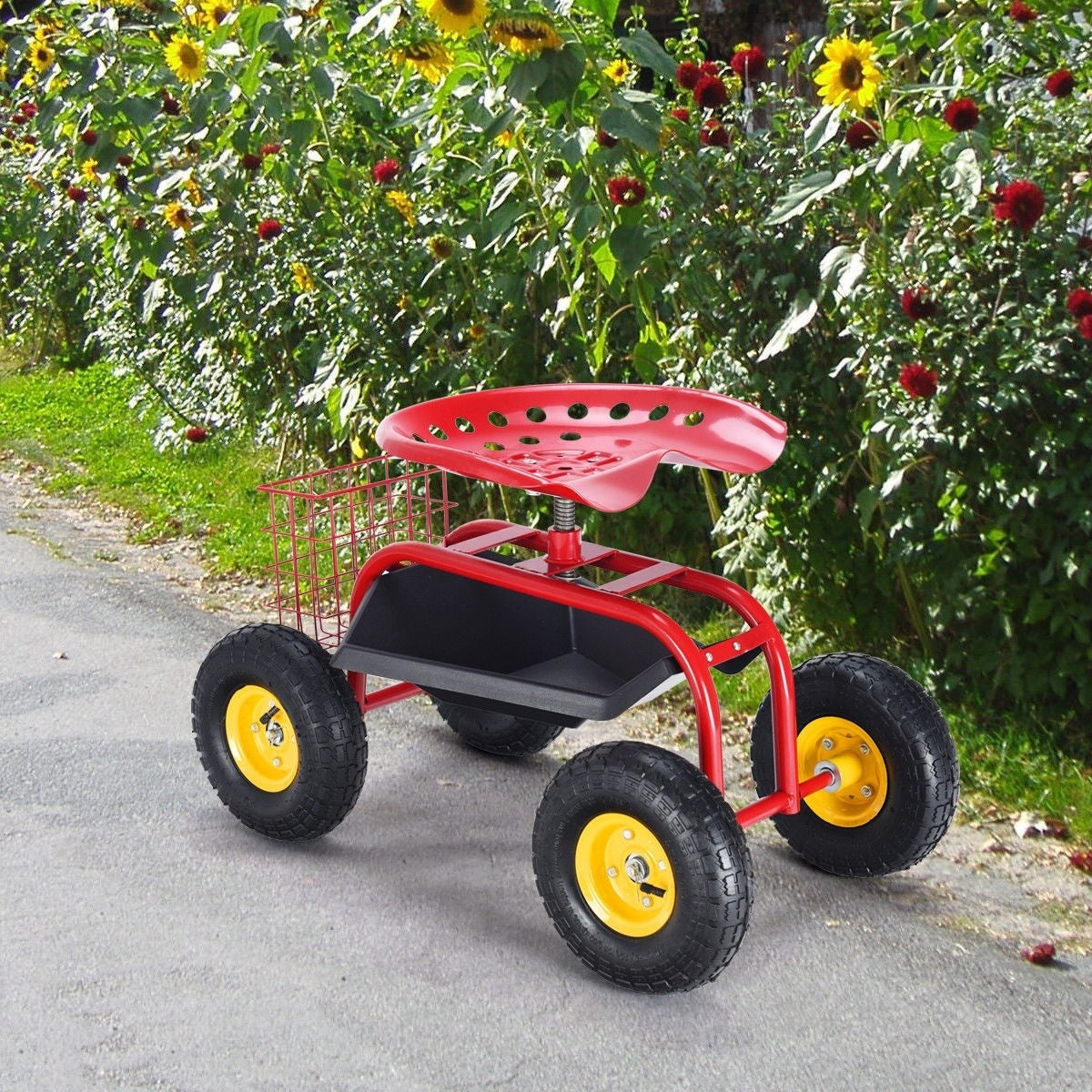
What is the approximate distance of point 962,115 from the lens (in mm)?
2895

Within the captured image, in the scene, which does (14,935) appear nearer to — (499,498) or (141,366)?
(499,498)

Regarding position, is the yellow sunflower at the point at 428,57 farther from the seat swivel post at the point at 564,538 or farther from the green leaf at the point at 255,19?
the seat swivel post at the point at 564,538

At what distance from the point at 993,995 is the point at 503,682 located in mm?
1052

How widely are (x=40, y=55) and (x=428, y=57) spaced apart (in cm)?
193

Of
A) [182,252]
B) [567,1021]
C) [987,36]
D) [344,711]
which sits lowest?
[567,1021]

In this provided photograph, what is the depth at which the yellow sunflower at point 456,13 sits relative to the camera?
3170mm

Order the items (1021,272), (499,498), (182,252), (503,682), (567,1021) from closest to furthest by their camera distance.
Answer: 1. (567,1021)
2. (503,682)
3. (1021,272)
4. (499,498)
5. (182,252)

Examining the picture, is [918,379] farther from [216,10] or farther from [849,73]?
[216,10]

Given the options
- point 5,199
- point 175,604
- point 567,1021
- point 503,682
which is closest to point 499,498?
point 175,604

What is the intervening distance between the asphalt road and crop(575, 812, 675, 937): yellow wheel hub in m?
0.15

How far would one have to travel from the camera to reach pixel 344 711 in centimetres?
306

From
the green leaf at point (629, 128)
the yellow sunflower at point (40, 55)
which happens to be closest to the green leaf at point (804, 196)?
the green leaf at point (629, 128)

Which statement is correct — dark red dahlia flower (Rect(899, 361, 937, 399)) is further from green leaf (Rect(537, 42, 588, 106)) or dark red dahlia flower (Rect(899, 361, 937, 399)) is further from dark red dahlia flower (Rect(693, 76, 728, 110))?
green leaf (Rect(537, 42, 588, 106))

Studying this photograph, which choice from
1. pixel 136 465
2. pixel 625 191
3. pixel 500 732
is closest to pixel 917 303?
pixel 625 191
